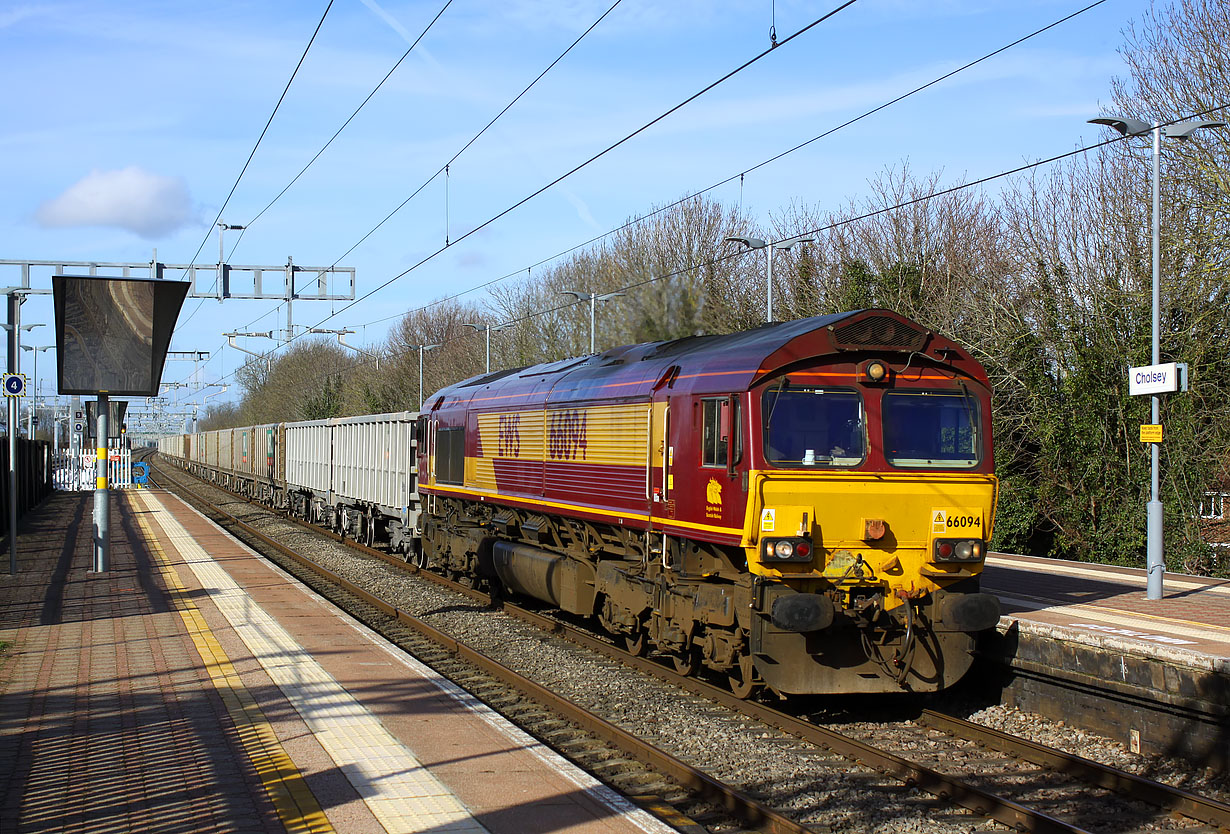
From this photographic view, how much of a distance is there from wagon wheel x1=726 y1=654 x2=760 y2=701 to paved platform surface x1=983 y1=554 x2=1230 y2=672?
273cm

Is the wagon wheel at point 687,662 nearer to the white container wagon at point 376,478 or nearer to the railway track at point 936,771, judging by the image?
the railway track at point 936,771

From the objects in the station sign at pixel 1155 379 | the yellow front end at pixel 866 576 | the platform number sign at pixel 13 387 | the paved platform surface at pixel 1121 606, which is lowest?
the paved platform surface at pixel 1121 606

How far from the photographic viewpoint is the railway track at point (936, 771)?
7406 mm

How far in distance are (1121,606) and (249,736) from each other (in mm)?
9742

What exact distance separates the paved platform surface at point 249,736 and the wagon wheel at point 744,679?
238cm

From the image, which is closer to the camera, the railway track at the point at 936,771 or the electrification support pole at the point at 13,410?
the railway track at the point at 936,771

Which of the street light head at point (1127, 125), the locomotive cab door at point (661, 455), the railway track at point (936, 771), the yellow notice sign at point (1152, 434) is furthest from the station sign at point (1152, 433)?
the locomotive cab door at point (661, 455)

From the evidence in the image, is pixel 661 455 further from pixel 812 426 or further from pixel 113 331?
pixel 113 331

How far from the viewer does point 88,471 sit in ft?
82.7

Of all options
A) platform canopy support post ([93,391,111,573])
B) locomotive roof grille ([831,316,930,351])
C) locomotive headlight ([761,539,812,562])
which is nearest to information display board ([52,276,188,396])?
platform canopy support post ([93,391,111,573])

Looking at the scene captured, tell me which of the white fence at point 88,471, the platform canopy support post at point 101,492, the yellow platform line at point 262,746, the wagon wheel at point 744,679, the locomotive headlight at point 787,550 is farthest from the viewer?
the white fence at point 88,471

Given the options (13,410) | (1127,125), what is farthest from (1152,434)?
(13,410)

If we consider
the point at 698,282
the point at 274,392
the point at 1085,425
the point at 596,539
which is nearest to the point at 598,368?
the point at 596,539

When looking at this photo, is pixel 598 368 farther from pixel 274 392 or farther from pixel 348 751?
pixel 274 392
